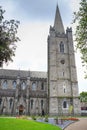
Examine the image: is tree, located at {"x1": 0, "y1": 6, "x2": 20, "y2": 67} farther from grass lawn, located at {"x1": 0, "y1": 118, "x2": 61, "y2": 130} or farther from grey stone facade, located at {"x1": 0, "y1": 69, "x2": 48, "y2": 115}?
grey stone facade, located at {"x1": 0, "y1": 69, "x2": 48, "y2": 115}

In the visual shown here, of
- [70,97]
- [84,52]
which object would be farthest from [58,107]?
[84,52]

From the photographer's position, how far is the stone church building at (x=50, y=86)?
153ft

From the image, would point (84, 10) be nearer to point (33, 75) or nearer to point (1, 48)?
point (1, 48)

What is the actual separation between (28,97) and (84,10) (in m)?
37.1

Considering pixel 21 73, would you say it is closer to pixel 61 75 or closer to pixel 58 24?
pixel 61 75

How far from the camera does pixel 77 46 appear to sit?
18203mm

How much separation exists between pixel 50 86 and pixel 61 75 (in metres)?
4.67

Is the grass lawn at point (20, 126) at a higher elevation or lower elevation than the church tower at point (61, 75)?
lower

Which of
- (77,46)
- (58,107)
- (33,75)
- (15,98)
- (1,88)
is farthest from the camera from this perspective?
(33,75)

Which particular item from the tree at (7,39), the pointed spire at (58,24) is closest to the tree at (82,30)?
the tree at (7,39)

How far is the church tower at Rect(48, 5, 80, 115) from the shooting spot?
46031 millimetres

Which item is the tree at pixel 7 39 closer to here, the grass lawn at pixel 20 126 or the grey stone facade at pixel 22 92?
the grass lawn at pixel 20 126

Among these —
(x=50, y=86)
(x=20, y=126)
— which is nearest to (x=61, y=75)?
(x=50, y=86)

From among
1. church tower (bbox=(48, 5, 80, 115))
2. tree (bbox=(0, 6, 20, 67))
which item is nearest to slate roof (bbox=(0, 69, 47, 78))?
church tower (bbox=(48, 5, 80, 115))
